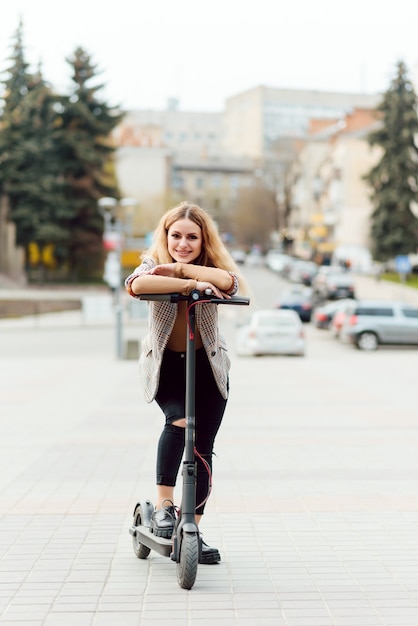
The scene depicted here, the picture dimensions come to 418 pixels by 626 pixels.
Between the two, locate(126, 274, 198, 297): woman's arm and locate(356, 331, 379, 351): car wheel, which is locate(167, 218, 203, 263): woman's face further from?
locate(356, 331, 379, 351): car wheel

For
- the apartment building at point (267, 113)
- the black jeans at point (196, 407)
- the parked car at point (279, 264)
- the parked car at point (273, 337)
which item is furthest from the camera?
the apartment building at point (267, 113)

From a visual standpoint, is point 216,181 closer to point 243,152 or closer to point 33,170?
point 243,152

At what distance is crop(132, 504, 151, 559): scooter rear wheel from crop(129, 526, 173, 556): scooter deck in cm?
4

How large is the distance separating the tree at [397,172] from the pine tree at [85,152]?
52.9 feet

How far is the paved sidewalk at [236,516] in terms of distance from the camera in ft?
15.3

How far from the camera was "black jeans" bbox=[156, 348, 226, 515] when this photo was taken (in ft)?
17.1

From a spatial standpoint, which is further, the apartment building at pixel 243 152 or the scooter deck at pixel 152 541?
the apartment building at pixel 243 152

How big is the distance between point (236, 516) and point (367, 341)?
26.9 meters

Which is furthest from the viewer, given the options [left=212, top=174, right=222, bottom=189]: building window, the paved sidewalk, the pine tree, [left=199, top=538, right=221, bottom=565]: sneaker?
[left=212, top=174, right=222, bottom=189]: building window

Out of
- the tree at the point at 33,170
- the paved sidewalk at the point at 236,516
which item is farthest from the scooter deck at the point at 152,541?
the tree at the point at 33,170

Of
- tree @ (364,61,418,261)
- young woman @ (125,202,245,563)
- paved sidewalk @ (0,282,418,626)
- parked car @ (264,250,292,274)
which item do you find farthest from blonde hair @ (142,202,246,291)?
parked car @ (264,250,292,274)

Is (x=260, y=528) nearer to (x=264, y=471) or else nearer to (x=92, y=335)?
(x=264, y=471)

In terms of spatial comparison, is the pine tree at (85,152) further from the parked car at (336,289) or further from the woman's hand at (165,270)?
the woman's hand at (165,270)

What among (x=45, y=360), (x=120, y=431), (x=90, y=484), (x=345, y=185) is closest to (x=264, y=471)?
(x=90, y=484)
